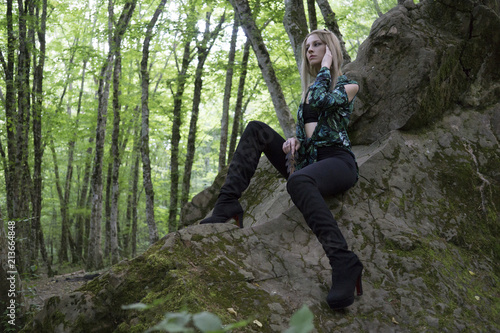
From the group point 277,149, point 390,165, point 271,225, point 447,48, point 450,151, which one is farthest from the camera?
point 447,48

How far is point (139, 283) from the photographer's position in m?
2.53

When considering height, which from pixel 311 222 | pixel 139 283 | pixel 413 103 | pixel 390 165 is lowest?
pixel 139 283

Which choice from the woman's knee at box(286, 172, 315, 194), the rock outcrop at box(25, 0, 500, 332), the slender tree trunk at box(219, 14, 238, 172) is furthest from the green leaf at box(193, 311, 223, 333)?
the slender tree trunk at box(219, 14, 238, 172)

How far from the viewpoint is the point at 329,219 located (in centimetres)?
271

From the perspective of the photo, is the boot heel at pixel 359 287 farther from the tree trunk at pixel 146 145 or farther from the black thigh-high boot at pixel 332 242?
the tree trunk at pixel 146 145

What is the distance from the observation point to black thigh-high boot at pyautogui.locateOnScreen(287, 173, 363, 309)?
2.55 m

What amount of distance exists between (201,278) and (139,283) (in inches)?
16.4

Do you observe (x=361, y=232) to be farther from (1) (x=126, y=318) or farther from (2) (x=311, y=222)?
(1) (x=126, y=318)

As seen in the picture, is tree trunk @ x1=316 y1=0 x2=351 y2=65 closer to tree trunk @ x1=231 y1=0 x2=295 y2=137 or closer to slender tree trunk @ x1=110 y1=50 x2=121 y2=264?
tree trunk @ x1=231 y1=0 x2=295 y2=137

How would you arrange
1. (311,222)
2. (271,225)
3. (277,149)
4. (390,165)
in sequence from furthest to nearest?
(390,165) → (277,149) → (271,225) → (311,222)

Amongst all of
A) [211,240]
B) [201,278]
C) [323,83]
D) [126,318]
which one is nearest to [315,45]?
[323,83]

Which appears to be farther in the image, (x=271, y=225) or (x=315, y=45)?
(x=315, y=45)

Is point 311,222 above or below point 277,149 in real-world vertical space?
below

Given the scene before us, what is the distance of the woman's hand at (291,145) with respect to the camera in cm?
346
